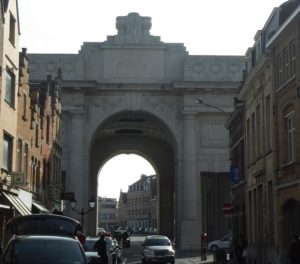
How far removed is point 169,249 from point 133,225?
15774cm

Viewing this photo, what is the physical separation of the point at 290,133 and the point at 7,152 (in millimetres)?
13470

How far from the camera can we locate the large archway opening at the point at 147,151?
3057 inches

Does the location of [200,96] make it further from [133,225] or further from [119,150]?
[133,225]

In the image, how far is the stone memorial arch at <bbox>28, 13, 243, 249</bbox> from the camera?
63.5 meters

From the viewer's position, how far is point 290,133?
29.8 meters

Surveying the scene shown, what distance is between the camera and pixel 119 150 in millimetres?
81562

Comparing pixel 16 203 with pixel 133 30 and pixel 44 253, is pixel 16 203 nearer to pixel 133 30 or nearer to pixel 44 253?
pixel 44 253

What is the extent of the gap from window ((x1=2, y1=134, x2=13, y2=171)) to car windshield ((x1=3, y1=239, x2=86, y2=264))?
61.9 feet

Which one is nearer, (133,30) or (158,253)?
(158,253)

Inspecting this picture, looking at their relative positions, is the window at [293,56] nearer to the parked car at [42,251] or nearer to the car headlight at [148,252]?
the car headlight at [148,252]

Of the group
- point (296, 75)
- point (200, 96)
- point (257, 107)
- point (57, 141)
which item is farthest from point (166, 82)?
point (296, 75)

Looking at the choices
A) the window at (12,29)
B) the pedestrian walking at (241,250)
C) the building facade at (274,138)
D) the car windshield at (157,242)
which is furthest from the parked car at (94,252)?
the window at (12,29)

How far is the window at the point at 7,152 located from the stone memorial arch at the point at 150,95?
28.8 meters

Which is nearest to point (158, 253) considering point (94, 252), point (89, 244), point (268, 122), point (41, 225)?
point (89, 244)
